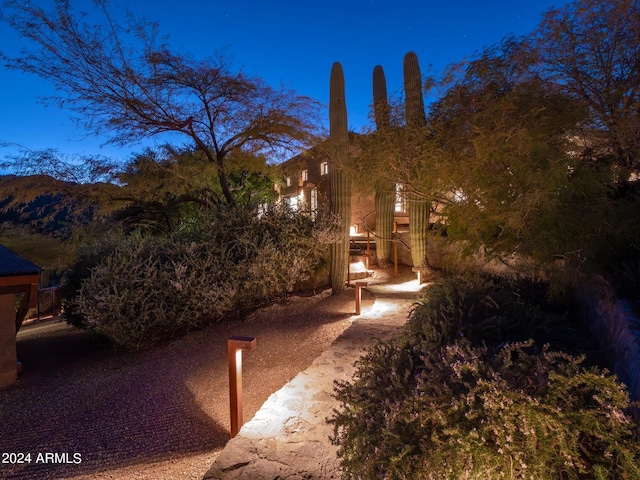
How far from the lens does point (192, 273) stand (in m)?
6.49

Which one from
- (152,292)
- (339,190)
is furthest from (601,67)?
(152,292)

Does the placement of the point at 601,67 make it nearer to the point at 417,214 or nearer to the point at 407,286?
Answer: the point at 417,214

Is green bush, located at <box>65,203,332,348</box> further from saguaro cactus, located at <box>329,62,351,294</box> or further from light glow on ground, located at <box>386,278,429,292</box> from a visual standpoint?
light glow on ground, located at <box>386,278,429,292</box>

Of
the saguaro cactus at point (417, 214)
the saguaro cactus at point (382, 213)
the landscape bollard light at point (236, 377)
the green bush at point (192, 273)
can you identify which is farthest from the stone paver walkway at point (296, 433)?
the saguaro cactus at point (382, 213)

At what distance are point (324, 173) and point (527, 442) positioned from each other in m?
16.1

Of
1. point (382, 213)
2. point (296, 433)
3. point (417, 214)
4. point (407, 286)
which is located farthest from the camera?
point (382, 213)

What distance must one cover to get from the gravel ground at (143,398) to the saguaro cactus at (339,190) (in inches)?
57.3

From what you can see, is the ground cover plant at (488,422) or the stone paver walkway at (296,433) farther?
the stone paver walkway at (296,433)

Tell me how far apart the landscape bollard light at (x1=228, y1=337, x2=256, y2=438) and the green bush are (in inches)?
128

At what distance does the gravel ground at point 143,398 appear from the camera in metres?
3.16

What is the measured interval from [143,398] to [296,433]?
7.04 feet

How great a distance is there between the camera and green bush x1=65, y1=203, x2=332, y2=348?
6.05 meters

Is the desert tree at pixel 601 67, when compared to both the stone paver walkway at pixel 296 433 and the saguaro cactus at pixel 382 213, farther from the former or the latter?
the saguaro cactus at pixel 382 213

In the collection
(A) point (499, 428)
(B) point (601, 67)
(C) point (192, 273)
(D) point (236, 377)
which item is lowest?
(D) point (236, 377)
